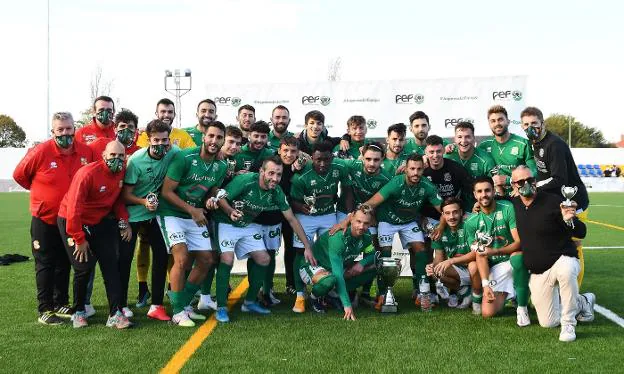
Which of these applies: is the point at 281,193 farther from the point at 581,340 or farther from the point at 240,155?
the point at 581,340

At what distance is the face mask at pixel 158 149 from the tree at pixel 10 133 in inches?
2292

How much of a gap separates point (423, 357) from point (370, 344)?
52 cm

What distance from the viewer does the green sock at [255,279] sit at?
604cm

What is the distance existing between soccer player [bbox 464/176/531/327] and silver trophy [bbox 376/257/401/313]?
788 millimetres

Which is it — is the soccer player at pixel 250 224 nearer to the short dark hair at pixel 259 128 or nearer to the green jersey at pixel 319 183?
the green jersey at pixel 319 183

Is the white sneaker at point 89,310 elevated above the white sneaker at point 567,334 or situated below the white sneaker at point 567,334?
below

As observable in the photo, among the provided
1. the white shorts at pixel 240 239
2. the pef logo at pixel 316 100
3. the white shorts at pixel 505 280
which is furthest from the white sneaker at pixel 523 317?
the pef logo at pixel 316 100

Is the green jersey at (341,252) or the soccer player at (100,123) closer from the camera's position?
the green jersey at (341,252)

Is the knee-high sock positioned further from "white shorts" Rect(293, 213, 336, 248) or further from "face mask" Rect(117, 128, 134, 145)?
"face mask" Rect(117, 128, 134, 145)

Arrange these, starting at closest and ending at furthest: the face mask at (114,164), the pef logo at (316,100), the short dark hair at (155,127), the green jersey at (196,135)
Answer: the face mask at (114,164) < the short dark hair at (155,127) < the green jersey at (196,135) < the pef logo at (316,100)

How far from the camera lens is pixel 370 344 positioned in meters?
4.79

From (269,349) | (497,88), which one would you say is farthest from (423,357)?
(497,88)

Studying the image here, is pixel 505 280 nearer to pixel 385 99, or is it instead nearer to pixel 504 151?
pixel 504 151

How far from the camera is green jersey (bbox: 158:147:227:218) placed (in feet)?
18.3
